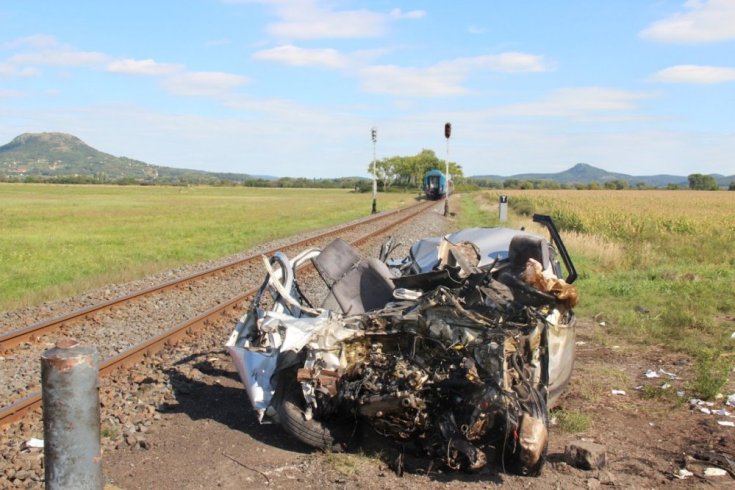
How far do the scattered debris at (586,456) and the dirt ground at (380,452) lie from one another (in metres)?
0.06

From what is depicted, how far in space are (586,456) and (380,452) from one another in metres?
1.51

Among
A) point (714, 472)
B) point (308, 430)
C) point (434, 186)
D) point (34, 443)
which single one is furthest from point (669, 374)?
point (434, 186)

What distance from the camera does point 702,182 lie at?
14038 centimetres

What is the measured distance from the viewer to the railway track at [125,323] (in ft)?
24.8

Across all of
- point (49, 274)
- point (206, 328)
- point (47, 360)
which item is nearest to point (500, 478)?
point (47, 360)

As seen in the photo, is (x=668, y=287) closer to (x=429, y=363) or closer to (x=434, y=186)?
(x=429, y=363)

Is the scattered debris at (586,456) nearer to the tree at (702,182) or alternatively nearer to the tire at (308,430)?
the tire at (308,430)

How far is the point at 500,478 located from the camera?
191 inches

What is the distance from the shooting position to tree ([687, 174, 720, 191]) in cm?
13662

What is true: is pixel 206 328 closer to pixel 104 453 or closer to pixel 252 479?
pixel 104 453

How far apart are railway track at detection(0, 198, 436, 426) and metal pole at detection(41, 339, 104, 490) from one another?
306cm

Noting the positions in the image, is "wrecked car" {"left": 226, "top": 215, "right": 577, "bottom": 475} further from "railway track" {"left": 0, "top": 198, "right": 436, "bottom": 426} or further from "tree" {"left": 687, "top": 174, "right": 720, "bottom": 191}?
"tree" {"left": 687, "top": 174, "right": 720, "bottom": 191}

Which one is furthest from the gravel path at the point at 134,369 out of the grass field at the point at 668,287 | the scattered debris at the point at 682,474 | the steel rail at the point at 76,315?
the grass field at the point at 668,287

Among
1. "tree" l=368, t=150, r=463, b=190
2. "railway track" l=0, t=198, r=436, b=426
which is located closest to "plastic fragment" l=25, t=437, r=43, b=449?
"railway track" l=0, t=198, r=436, b=426
